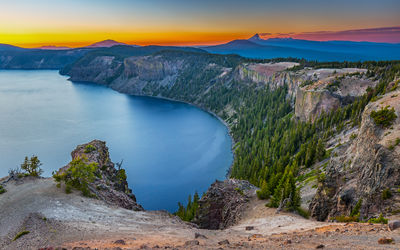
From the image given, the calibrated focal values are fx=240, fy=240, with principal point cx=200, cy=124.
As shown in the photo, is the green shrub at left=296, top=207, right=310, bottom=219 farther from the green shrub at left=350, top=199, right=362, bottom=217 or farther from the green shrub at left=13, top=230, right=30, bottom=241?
the green shrub at left=13, top=230, right=30, bottom=241

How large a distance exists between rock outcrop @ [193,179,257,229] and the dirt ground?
6.89 metres

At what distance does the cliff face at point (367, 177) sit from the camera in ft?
86.6

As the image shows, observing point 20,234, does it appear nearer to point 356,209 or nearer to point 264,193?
point 356,209

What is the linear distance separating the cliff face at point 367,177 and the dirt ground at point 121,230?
578 cm

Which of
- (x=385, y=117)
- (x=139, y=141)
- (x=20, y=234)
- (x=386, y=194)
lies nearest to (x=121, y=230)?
(x=20, y=234)

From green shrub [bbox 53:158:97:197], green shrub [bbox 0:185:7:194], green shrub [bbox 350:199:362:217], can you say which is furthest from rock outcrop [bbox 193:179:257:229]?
green shrub [bbox 0:185:7:194]

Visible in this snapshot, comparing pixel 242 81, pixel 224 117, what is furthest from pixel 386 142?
pixel 242 81

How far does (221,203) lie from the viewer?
49.7m

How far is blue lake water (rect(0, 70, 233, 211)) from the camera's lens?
3391 inches

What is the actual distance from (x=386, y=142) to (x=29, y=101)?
231 metres

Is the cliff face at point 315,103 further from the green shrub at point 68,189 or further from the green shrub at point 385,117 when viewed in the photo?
the green shrub at point 68,189

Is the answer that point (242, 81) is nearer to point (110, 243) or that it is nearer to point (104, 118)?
point (104, 118)

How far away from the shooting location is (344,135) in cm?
6788

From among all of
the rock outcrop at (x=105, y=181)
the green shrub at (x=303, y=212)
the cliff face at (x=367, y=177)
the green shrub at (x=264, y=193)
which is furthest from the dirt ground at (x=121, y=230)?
the cliff face at (x=367, y=177)
